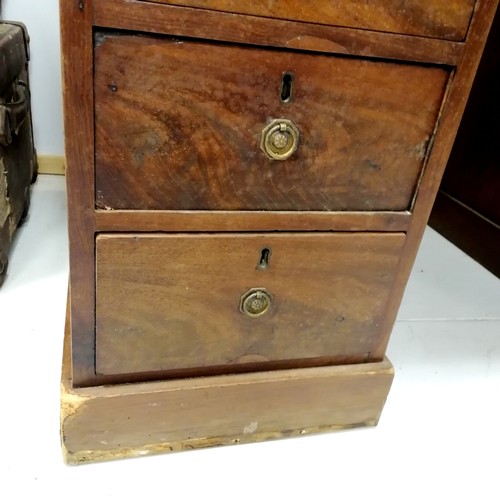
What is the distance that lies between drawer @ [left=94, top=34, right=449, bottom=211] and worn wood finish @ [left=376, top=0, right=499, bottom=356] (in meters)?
0.02

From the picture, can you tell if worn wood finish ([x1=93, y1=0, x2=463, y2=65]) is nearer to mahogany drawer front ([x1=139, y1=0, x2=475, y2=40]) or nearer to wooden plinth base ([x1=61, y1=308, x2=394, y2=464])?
mahogany drawer front ([x1=139, y1=0, x2=475, y2=40])

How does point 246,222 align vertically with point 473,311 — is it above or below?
above

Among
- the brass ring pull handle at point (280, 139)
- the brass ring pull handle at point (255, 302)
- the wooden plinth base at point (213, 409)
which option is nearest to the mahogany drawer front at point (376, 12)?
the brass ring pull handle at point (280, 139)

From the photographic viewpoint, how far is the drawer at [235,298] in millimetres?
676

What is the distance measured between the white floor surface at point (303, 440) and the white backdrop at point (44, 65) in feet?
1.53

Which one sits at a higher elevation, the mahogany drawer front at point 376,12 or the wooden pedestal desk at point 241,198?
the mahogany drawer front at point 376,12

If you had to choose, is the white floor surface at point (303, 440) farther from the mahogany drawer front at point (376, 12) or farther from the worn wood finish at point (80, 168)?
the mahogany drawer front at point (376, 12)

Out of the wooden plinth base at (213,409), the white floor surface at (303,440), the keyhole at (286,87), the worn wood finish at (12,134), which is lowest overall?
the white floor surface at (303,440)

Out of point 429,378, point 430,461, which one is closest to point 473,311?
point 429,378

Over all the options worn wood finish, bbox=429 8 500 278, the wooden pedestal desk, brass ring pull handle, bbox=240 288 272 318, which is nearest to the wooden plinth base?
the wooden pedestal desk

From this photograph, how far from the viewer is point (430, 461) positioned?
862 millimetres

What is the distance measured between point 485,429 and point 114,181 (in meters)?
0.77

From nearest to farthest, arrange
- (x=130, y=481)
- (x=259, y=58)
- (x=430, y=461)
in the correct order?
(x=259, y=58), (x=130, y=481), (x=430, y=461)

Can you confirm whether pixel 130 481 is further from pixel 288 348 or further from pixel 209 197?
pixel 209 197
